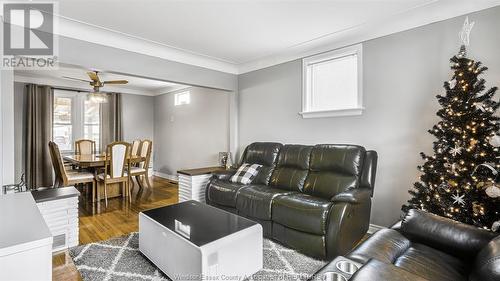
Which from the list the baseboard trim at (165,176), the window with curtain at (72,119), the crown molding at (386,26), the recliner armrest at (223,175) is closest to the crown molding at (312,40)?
the crown molding at (386,26)

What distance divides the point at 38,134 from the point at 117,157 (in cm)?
245

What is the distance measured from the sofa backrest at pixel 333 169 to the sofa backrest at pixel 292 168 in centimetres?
8

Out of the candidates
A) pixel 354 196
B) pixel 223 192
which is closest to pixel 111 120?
pixel 223 192

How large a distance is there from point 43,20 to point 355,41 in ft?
11.4

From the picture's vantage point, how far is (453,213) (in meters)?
2.05

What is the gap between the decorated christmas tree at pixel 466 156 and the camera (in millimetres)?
1934

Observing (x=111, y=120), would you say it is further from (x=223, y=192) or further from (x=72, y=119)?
(x=223, y=192)

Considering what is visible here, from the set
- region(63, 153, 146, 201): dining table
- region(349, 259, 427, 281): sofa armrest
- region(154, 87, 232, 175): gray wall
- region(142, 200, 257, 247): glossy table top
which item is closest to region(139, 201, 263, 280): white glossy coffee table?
region(142, 200, 257, 247): glossy table top

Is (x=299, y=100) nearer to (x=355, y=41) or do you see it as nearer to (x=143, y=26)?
(x=355, y=41)

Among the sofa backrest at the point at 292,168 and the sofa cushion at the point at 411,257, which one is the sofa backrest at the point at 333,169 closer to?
the sofa backrest at the point at 292,168

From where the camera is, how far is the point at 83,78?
521cm

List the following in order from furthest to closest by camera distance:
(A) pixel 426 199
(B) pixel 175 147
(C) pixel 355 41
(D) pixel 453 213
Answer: (B) pixel 175 147 < (C) pixel 355 41 < (A) pixel 426 199 < (D) pixel 453 213

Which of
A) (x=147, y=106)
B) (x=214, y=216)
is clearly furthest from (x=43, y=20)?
(x=147, y=106)

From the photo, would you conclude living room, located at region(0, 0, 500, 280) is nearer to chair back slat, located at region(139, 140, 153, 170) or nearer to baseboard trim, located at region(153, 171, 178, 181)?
chair back slat, located at region(139, 140, 153, 170)
